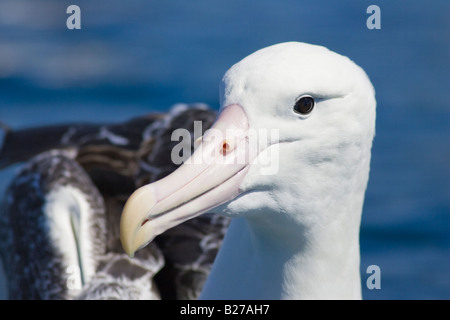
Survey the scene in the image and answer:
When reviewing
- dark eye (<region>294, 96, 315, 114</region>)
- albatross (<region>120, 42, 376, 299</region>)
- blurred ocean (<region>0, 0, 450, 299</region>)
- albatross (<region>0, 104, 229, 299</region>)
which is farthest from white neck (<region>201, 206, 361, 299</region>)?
blurred ocean (<region>0, 0, 450, 299</region>)

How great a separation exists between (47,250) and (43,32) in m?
5.53

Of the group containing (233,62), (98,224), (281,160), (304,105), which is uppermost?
(233,62)

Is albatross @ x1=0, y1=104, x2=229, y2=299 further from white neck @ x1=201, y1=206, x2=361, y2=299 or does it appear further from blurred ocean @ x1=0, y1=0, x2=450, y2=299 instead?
blurred ocean @ x1=0, y1=0, x2=450, y2=299

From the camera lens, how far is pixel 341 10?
33.7 ft

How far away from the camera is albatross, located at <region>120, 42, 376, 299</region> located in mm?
3199

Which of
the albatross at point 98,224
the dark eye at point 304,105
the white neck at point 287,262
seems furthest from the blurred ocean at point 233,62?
the dark eye at point 304,105

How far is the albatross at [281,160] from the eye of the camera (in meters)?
3.20

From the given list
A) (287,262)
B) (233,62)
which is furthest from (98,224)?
(233,62)

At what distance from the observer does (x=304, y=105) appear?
3336mm

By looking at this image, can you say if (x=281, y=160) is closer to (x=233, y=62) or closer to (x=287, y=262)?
(x=287, y=262)

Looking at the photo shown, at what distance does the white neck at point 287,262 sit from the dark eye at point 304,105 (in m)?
0.49

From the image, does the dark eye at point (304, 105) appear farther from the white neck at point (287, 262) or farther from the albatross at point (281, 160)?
the white neck at point (287, 262)

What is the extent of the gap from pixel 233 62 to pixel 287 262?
19.8ft
